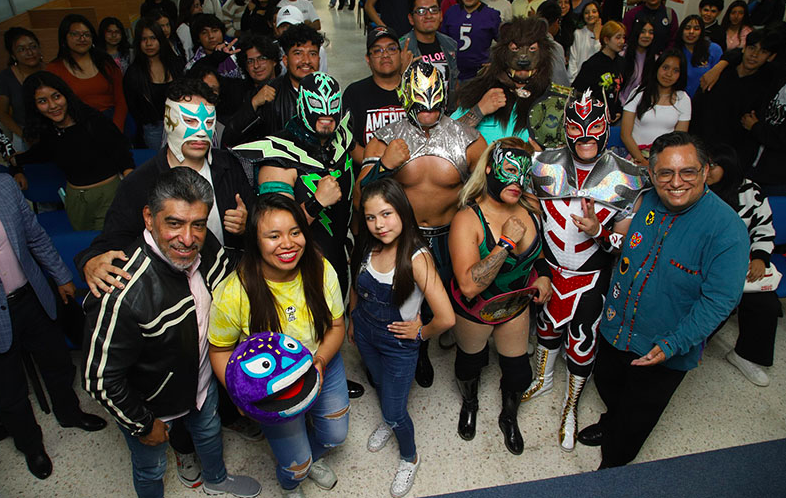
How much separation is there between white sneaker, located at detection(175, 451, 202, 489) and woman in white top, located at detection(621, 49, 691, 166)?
3540 millimetres

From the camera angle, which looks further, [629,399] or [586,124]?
[629,399]

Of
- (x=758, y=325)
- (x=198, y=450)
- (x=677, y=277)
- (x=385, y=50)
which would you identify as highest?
(x=385, y=50)

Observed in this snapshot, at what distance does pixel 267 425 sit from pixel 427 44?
331 centimetres

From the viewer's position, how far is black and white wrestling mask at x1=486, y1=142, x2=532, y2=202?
231 centimetres

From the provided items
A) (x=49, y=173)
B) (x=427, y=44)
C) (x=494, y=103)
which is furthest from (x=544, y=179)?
(x=49, y=173)

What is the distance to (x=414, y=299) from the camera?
2.32 m

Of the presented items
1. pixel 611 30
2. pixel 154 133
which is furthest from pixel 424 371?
pixel 611 30

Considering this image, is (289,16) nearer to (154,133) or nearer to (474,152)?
(154,133)

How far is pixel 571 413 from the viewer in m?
2.84

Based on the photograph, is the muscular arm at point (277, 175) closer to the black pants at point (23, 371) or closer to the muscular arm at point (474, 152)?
the muscular arm at point (474, 152)

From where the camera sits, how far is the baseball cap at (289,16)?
4.79m

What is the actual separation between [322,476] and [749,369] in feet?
9.06

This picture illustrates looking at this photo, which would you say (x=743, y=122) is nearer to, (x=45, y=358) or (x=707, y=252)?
(x=707, y=252)

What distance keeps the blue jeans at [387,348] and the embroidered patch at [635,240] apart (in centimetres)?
108
